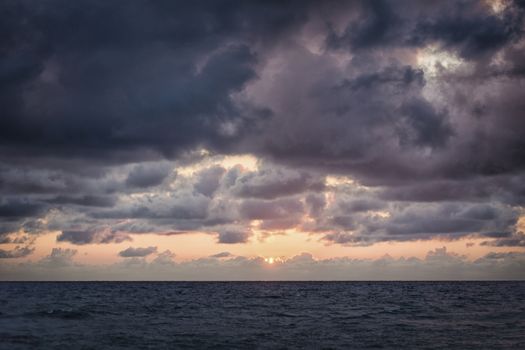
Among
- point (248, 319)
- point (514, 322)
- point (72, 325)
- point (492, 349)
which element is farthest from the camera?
point (248, 319)

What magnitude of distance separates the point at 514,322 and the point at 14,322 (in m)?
53.8

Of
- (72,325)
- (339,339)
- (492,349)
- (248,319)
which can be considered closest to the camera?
(492,349)

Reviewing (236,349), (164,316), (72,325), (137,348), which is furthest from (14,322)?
(236,349)

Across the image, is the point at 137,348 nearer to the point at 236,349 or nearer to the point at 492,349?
the point at 236,349

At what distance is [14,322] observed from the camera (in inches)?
2100

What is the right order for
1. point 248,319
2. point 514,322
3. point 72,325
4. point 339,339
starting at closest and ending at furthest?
point 339,339 < point 72,325 < point 514,322 < point 248,319

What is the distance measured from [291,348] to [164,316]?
29.4 meters

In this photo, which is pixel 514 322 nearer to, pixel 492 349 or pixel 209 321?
pixel 492 349

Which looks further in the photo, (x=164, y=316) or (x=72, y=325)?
(x=164, y=316)

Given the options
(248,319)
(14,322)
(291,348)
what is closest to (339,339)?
(291,348)

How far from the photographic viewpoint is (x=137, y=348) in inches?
1521

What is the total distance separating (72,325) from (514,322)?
47148 millimetres

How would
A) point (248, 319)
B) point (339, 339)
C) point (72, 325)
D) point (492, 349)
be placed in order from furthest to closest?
point (248, 319) < point (72, 325) < point (339, 339) < point (492, 349)

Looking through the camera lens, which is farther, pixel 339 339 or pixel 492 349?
pixel 339 339
